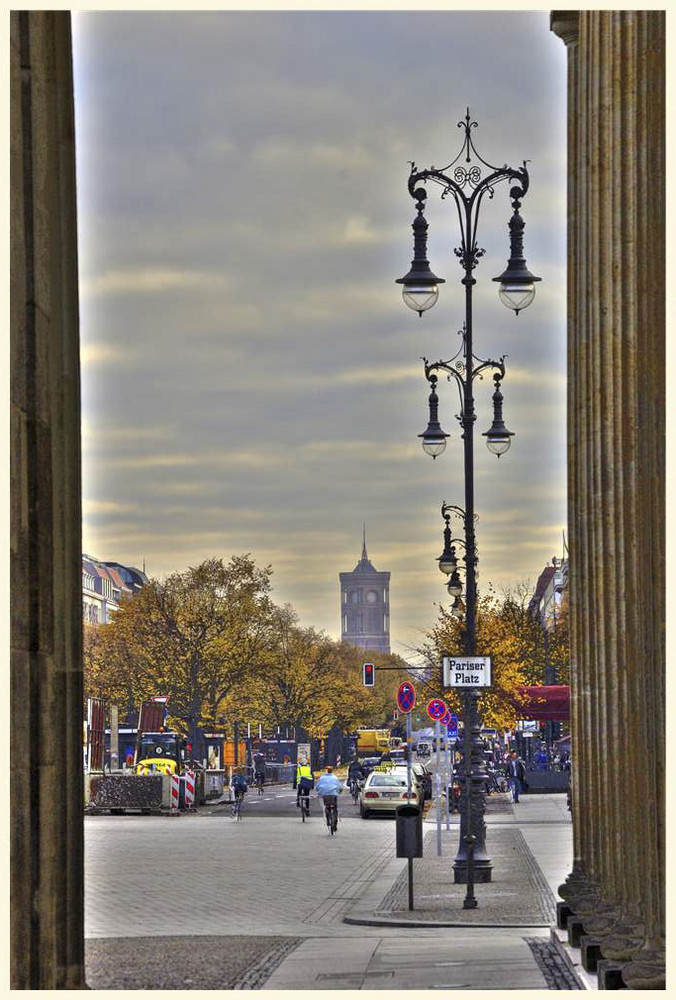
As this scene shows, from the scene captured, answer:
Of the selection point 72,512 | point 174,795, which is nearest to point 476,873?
point 72,512

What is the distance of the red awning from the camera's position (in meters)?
68.6

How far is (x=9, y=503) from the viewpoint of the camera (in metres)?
12.2

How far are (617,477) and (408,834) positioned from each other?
11.6 metres

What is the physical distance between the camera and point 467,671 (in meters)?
27.8

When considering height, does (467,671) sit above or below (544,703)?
above

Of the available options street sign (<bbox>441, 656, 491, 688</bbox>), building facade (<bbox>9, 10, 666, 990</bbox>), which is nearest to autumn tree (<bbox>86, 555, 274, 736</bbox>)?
street sign (<bbox>441, 656, 491, 688</bbox>)

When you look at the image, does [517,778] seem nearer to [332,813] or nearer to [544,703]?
[544,703]

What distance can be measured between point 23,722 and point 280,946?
34.9ft

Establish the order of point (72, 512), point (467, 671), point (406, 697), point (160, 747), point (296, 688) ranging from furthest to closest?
point (296, 688)
point (160, 747)
point (406, 697)
point (467, 671)
point (72, 512)

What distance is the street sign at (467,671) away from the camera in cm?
2769

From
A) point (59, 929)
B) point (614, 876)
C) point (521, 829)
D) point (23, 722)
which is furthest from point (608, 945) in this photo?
point (521, 829)

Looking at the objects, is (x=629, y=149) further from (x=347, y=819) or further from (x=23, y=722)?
(x=347, y=819)

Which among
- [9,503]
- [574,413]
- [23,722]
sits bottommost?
[23,722]

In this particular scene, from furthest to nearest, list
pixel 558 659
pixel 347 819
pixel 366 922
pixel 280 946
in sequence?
1. pixel 558 659
2. pixel 347 819
3. pixel 366 922
4. pixel 280 946
